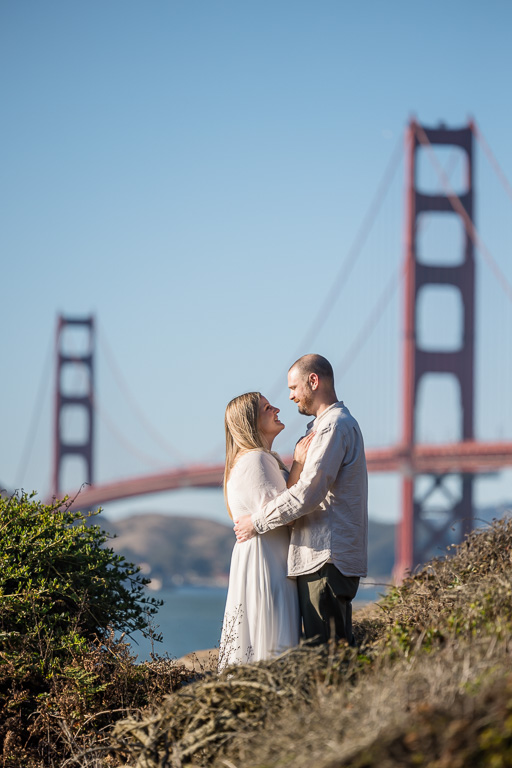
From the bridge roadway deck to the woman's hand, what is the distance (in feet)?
49.9

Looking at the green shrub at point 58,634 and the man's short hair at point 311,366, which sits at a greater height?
the man's short hair at point 311,366

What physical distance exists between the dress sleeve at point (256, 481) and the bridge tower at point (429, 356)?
1643 cm

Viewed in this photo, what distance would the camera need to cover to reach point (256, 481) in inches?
139

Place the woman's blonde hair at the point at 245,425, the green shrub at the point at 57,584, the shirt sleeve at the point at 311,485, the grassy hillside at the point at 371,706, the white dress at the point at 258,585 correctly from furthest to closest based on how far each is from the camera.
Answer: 1. the green shrub at the point at 57,584
2. the woman's blonde hair at the point at 245,425
3. the white dress at the point at 258,585
4. the shirt sleeve at the point at 311,485
5. the grassy hillside at the point at 371,706

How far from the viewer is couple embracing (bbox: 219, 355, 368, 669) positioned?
3404mm

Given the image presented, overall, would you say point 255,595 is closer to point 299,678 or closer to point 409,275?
point 299,678

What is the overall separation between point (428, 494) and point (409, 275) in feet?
21.7

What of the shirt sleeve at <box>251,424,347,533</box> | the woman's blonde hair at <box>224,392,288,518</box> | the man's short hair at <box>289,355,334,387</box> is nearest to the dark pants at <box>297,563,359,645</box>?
the shirt sleeve at <box>251,424,347,533</box>

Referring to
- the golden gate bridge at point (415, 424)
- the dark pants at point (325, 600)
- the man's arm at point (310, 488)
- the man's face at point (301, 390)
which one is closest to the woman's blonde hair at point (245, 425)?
the man's face at point (301, 390)

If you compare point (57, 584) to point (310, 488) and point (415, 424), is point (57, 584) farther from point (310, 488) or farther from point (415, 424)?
point (415, 424)

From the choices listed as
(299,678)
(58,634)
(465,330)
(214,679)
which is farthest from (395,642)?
(465,330)

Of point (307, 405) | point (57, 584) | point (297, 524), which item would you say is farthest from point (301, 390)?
point (57, 584)

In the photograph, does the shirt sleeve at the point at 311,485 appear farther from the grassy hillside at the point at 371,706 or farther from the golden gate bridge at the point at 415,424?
the golden gate bridge at the point at 415,424

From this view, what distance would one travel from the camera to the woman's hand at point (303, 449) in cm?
358
